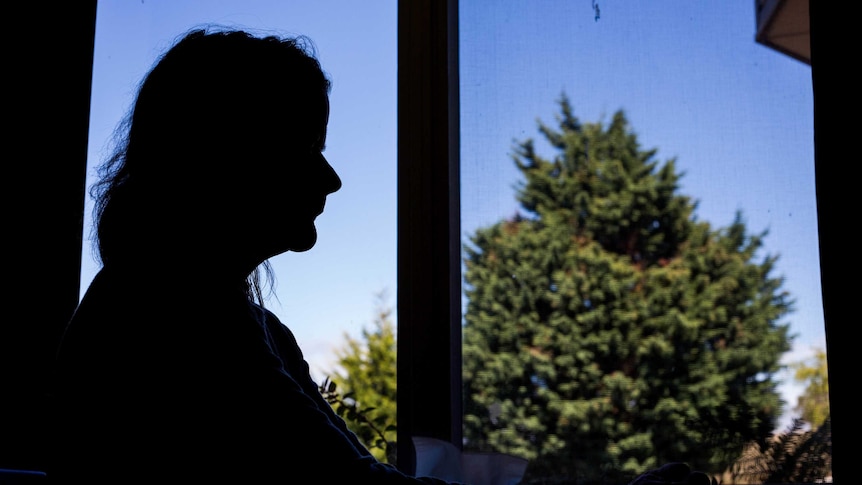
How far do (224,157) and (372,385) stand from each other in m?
0.70

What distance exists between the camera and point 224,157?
877mm

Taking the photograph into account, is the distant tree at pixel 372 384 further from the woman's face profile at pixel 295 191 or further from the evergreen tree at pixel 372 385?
the woman's face profile at pixel 295 191

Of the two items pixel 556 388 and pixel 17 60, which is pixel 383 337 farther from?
pixel 17 60

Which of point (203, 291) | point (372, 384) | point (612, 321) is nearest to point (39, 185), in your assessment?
point (372, 384)

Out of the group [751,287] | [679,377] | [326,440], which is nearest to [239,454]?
[326,440]

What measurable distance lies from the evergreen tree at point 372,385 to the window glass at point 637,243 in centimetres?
17

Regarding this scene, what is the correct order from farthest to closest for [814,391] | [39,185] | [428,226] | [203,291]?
1. [39,185]
2. [428,226]
3. [814,391]
4. [203,291]

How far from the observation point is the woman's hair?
858 mm

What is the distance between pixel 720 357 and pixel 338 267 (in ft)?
2.40

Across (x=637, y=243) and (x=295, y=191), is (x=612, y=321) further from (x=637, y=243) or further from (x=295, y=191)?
(x=295, y=191)

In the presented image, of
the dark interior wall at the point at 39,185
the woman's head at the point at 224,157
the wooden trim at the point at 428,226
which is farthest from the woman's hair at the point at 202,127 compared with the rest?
the dark interior wall at the point at 39,185

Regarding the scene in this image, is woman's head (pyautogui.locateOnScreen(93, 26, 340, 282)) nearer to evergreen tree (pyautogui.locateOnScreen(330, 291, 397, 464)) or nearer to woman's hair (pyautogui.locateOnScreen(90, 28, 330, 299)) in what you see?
woman's hair (pyautogui.locateOnScreen(90, 28, 330, 299))

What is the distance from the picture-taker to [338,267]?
57.0 inches

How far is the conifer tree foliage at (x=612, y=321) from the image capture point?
1.27 metres
